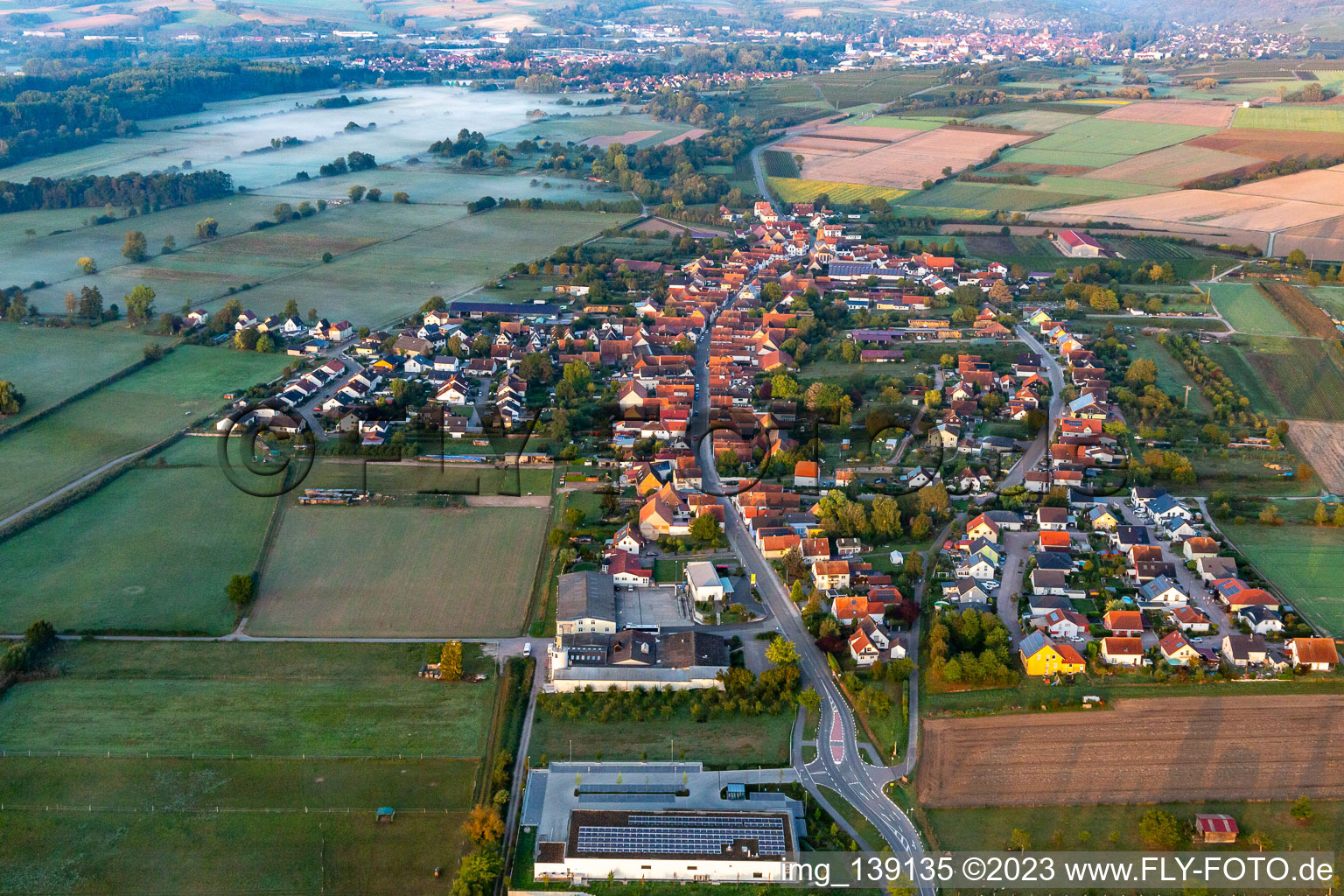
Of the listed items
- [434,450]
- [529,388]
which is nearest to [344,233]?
[529,388]

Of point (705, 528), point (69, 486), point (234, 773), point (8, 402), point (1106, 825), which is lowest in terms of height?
point (1106, 825)

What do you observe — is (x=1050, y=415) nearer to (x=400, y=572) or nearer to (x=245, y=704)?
(x=400, y=572)

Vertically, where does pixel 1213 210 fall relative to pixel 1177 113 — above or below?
below

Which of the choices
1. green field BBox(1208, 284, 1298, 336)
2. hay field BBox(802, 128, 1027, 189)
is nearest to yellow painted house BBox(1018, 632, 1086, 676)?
green field BBox(1208, 284, 1298, 336)

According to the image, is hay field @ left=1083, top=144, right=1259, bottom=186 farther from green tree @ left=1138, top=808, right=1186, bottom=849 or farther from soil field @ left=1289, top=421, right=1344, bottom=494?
green tree @ left=1138, top=808, right=1186, bottom=849

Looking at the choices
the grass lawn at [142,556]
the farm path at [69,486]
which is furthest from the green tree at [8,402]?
the grass lawn at [142,556]

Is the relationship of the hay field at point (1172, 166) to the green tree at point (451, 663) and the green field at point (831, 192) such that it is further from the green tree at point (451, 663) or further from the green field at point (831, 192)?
the green tree at point (451, 663)

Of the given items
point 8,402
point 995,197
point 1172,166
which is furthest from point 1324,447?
point 1172,166

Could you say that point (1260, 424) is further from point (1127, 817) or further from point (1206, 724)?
point (1127, 817)
